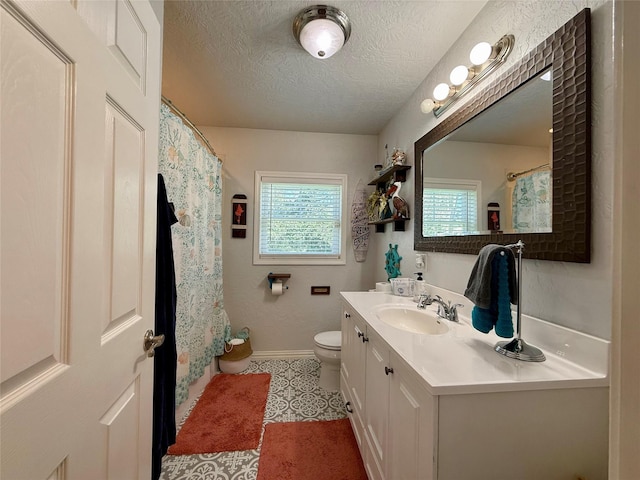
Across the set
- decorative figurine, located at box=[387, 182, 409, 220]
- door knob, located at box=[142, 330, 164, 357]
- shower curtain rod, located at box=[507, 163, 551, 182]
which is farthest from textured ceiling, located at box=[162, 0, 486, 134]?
door knob, located at box=[142, 330, 164, 357]

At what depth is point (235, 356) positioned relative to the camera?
2.26m

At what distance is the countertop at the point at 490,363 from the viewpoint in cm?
69

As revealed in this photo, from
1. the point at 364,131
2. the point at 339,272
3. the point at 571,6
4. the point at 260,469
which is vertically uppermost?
the point at 364,131

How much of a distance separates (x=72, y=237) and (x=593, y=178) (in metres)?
1.39

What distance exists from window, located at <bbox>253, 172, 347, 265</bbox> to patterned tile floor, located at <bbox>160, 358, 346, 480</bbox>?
3.25ft

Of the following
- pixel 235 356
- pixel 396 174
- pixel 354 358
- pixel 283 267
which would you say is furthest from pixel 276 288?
pixel 396 174

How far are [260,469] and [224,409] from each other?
574 millimetres

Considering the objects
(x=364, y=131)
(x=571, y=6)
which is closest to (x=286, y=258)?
(x=364, y=131)

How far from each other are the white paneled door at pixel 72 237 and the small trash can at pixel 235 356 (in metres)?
1.51

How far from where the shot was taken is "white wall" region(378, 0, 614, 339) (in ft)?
2.48

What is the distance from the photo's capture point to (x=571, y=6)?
0.86 m

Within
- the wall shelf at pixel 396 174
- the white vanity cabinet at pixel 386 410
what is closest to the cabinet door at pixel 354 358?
the white vanity cabinet at pixel 386 410

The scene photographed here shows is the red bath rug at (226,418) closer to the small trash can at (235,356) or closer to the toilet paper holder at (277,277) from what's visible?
the small trash can at (235,356)

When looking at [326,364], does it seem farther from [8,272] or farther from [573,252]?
[8,272]
